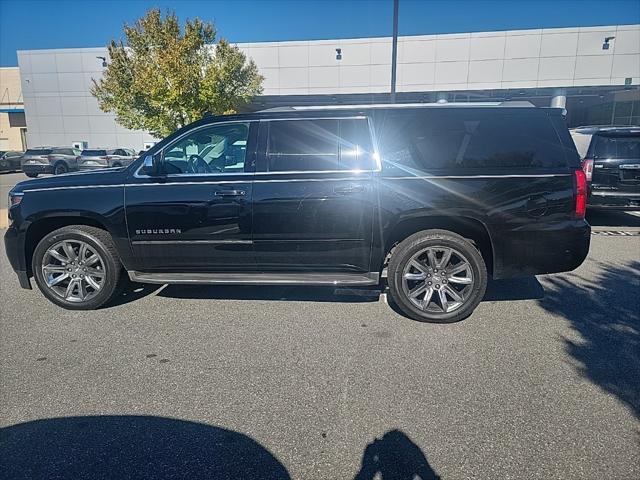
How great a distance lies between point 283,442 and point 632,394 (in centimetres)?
237

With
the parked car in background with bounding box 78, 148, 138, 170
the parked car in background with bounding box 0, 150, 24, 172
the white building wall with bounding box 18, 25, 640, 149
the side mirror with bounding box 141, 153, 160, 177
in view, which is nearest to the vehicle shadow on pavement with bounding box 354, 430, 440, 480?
the side mirror with bounding box 141, 153, 160, 177

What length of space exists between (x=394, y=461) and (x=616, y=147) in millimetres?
7828

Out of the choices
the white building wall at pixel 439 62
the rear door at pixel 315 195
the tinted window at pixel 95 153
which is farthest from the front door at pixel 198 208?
the white building wall at pixel 439 62

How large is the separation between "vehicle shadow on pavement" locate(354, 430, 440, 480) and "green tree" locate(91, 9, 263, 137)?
17957mm

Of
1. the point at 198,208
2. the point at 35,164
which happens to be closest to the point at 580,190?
the point at 198,208

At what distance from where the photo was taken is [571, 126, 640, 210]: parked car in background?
7.38m

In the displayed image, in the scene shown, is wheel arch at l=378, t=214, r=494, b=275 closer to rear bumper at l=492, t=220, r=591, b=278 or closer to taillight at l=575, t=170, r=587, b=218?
rear bumper at l=492, t=220, r=591, b=278

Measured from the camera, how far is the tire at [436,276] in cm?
393

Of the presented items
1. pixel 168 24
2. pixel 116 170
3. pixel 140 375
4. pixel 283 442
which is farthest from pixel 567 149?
pixel 168 24

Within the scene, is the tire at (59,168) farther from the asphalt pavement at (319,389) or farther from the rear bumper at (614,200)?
the rear bumper at (614,200)

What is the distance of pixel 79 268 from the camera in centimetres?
430

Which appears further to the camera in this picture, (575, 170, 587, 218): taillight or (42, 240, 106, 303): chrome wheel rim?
(42, 240, 106, 303): chrome wheel rim

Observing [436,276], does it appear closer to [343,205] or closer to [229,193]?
[343,205]

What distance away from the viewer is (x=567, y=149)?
150 inches
